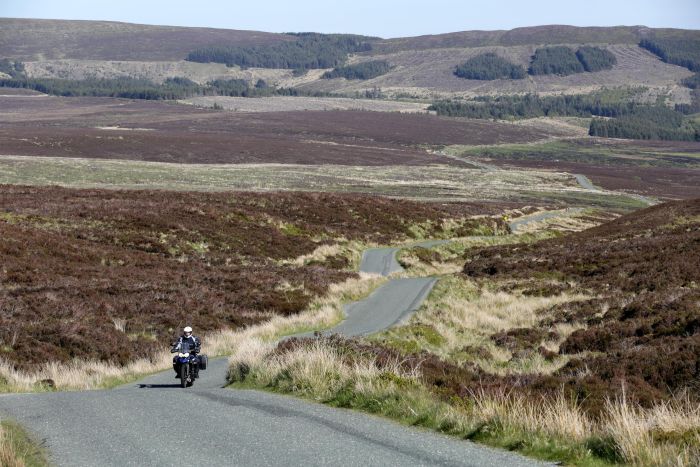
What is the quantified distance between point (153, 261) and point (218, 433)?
98.2ft

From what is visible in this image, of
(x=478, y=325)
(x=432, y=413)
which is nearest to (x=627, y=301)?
(x=478, y=325)

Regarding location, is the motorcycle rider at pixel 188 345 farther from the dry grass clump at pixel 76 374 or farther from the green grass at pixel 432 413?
the green grass at pixel 432 413

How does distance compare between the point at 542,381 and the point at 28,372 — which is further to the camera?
the point at 28,372

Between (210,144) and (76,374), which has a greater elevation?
(76,374)

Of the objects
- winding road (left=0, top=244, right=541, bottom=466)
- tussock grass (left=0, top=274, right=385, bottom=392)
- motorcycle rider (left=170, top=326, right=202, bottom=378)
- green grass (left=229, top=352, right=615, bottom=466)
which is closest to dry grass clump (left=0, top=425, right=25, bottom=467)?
winding road (left=0, top=244, right=541, bottom=466)

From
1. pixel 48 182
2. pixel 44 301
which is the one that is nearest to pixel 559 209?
pixel 48 182

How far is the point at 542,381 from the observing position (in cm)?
1505

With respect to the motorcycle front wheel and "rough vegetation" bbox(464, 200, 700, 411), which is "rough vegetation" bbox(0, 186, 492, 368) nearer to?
Result: the motorcycle front wheel

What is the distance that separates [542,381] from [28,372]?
479 inches

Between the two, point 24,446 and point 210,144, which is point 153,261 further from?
point 210,144

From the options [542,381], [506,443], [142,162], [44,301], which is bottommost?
[142,162]

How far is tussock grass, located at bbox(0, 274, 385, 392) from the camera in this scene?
1809 centimetres

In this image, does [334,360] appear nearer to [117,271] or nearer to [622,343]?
[622,343]

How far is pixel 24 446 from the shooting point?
10.4m
